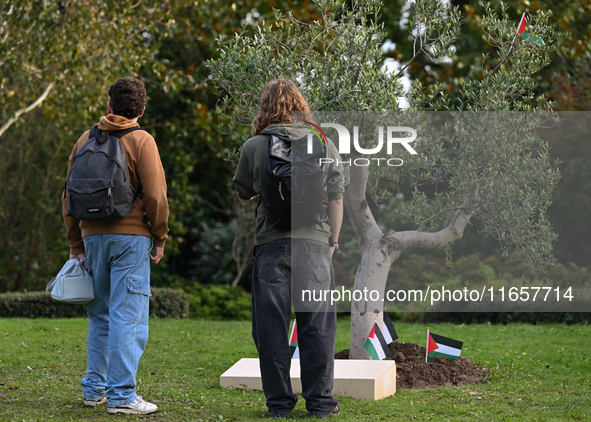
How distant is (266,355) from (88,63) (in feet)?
23.5

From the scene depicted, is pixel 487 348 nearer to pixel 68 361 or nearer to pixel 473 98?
pixel 473 98

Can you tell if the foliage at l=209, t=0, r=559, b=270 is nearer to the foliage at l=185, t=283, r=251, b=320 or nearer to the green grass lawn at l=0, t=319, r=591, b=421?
the green grass lawn at l=0, t=319, r=591, b=421

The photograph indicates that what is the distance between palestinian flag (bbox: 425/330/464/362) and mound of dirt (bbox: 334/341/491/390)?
0.37ft

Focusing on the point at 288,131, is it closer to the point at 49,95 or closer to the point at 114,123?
the point at 114,123

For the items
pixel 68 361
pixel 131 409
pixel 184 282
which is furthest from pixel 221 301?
pixel 131 409

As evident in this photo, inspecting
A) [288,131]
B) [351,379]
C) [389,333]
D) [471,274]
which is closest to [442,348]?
[389,333]

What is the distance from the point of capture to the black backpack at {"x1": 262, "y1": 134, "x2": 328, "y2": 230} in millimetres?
3631

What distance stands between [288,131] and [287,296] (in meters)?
0.99

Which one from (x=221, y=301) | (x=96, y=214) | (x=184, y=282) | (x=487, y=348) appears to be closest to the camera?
(x=96, y=214)

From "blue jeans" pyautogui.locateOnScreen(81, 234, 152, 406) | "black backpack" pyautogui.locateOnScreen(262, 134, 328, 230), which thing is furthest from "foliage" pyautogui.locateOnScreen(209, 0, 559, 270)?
"blue jeans" pyautogui.locateOnScreen(81, 234, 152, 406)

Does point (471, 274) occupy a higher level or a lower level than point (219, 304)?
higher

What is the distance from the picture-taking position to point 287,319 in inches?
147

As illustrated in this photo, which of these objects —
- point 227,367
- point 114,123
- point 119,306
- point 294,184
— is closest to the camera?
point 294,184

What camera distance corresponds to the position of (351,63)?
17.8 ft
